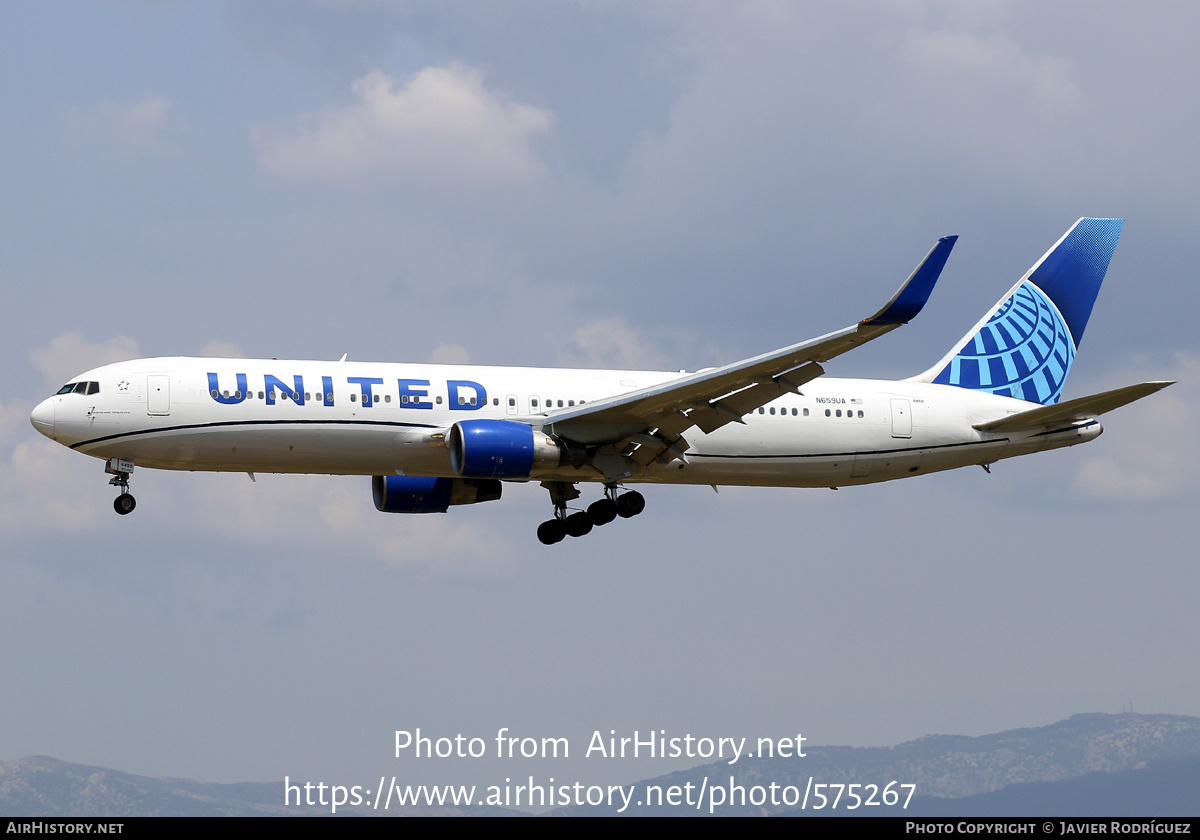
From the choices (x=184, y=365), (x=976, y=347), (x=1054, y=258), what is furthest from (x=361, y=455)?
(x=1054, y=258)

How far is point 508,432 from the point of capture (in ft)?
125

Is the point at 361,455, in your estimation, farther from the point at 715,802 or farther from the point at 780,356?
the point at 715,802

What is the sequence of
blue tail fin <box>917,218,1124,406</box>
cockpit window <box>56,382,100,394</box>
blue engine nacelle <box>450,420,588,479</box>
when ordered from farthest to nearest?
blue tail fin <box>917,218,1124,406</box> → cockpit window <box>56,382,100,394</box> → blue engine nacelle <box>450,420,588,479</box>

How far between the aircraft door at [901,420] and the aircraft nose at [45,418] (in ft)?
81.3

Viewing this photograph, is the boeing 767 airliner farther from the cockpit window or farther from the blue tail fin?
the blue tail fin

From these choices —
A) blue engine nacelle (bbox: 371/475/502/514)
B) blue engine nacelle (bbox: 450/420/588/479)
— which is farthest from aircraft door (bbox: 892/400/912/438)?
blue engine nacelle (bbox: 371/475/502/514)

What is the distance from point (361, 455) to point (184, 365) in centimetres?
538

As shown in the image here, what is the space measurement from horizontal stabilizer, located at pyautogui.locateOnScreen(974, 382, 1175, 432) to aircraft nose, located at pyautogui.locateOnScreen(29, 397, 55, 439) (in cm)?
2793

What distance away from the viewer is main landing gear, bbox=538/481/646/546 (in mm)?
Answer: 42938

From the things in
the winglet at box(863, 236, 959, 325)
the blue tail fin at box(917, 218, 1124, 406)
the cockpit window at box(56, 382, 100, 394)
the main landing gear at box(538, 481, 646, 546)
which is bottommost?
the winglet at box(863, 236, 959, 325)

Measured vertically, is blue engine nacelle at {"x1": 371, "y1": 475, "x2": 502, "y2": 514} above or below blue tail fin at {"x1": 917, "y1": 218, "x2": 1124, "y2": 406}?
below

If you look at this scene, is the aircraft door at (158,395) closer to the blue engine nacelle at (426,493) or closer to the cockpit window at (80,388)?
the cockpit window at (80,388)

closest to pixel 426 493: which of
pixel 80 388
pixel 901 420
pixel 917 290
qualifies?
pixel 80 388

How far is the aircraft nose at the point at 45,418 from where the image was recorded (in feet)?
122
